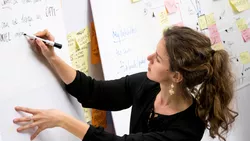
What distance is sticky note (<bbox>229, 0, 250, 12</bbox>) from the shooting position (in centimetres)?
216

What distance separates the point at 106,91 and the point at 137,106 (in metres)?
0.13

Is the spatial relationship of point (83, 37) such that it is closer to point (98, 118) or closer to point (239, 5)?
point (98, 118)

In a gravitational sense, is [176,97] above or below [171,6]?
below

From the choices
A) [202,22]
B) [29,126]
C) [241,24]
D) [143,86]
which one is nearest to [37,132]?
[29,126]

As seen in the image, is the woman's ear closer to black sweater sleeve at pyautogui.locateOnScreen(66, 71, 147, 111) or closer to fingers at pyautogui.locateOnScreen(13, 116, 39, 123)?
black sweater sleeve at pyautogui.locateOnScreen(66, 71, 147, 111)

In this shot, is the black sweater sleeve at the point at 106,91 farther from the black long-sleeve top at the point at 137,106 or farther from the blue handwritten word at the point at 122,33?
the blue handwritten word at the point at 122,33

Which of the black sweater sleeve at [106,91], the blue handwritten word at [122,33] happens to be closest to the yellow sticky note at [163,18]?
the blue handwritten word at [122,33]

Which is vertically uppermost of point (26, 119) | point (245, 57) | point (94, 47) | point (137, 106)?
point (94, 47)

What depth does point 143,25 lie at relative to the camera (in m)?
1.63

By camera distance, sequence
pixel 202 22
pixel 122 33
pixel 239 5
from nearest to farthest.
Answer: pixel 122 33 → pixel 202 22 → pixel 239 5

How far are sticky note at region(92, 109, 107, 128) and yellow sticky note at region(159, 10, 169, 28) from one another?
534 mm

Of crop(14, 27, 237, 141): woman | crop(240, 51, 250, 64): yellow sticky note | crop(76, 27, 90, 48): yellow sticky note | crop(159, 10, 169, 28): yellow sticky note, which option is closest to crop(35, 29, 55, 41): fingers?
crop(14, 27, 237, 141): woman

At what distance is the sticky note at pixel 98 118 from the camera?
1519mm

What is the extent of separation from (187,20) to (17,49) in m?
1.08
